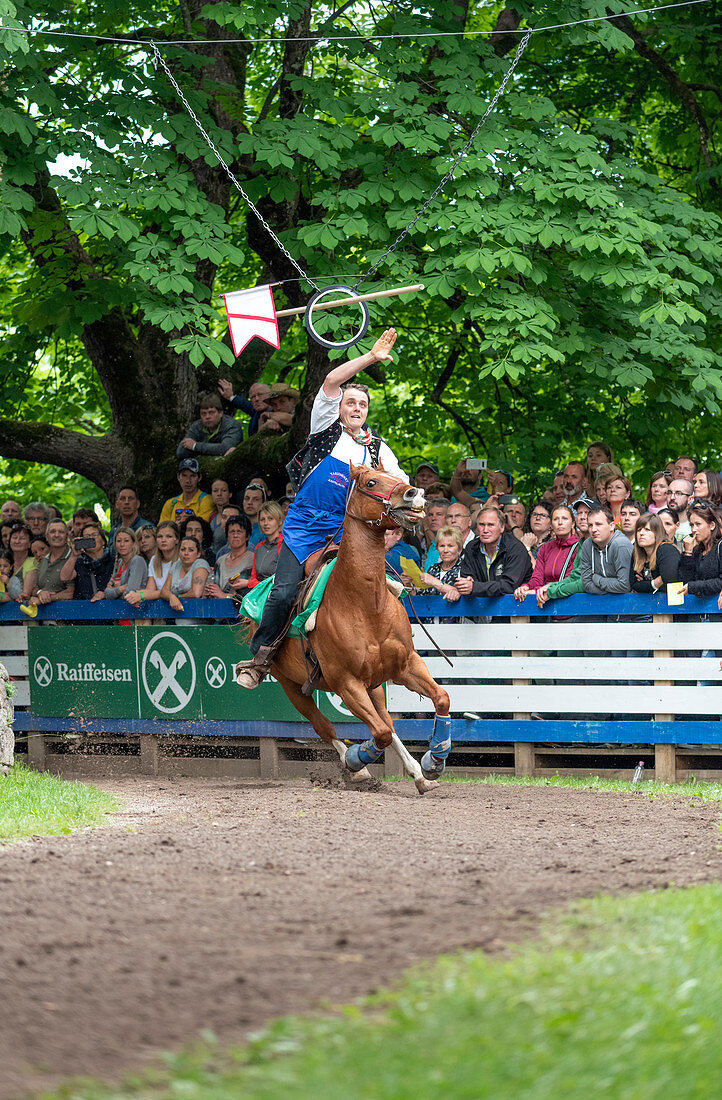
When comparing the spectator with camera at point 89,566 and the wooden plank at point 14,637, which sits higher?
the spectator with camera at point 89,566

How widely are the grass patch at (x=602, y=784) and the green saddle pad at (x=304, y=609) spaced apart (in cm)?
216

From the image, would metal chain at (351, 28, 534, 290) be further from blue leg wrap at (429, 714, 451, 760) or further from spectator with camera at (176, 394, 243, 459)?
blue leg wrap at (429, 714, 451, 760)

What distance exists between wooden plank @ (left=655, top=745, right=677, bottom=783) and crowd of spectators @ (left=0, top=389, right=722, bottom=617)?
1363 millimetres

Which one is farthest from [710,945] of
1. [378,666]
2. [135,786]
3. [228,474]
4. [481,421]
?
[481,421]

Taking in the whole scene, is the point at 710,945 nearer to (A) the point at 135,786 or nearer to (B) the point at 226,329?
(A) the point at 135,786

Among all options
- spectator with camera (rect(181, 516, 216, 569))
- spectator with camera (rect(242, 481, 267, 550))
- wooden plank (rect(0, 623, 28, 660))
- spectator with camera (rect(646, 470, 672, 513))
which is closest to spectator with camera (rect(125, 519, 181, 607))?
spectator with camera (rect(181, 516, 216, 569))

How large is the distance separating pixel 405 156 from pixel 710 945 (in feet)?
32.5

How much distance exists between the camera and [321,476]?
10.4 metres

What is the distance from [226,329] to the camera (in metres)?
13.7

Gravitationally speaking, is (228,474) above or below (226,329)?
below

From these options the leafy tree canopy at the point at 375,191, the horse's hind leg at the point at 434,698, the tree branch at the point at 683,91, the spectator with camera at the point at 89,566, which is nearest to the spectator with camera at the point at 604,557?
the leafy tree canopy at the point at 375,191

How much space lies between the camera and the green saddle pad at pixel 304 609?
34.0 feet

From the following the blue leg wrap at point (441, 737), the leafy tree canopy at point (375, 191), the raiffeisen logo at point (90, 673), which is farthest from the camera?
the raiffeisen logo at point (90, 673)

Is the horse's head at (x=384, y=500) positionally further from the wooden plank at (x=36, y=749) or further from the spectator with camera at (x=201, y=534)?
the wooden plank at (x=36, y=749)
